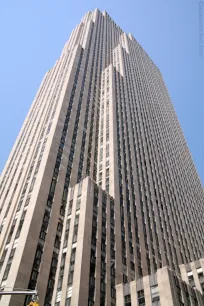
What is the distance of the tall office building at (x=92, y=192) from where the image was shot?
146 feet

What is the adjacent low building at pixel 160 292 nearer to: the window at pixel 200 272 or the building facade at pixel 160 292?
the building facade at pixel 160 292

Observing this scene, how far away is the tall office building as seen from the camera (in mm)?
44406

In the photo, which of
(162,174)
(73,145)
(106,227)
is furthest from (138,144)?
(106,227)

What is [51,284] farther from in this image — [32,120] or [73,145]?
[32,120]

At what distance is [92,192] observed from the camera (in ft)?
181

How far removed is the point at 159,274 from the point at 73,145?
126 ft

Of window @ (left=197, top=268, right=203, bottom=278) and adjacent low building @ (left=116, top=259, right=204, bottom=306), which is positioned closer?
adjacent low building @ (left=116, top=259, right=204, bottom=306)

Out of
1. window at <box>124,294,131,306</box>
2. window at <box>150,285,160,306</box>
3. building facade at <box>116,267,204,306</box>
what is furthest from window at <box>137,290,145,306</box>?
window at <box>150,285,160,306</box>

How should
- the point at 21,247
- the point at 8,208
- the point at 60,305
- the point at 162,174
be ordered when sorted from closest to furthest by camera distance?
1. the point at 60,305
2. the point at 21,247
3. the point at 8,208
4. the point at 162,174

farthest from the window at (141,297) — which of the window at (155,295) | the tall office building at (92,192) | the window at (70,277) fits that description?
the window at (70,277)

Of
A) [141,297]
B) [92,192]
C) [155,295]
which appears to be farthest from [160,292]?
[92,192]

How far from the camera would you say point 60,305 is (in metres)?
40.3

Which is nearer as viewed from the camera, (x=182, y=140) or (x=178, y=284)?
(x=178, y=284)

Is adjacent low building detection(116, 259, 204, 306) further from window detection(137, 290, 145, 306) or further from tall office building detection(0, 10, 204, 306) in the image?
tall office building detection(0, 10, 204, 306)
